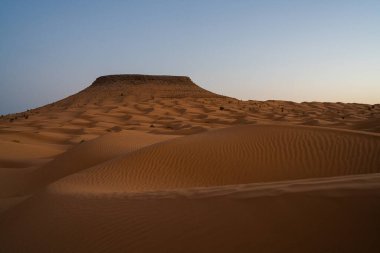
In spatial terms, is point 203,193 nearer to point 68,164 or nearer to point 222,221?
point 222,221

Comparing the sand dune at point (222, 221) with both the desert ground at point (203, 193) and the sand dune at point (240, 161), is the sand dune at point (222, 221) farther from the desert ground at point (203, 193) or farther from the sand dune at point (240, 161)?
the sand dune at point (240, 161)

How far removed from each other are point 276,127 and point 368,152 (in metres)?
1.89

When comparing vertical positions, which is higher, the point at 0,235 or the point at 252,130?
the point at 252,130

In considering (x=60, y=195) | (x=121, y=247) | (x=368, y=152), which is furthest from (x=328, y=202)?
(x=368, y=152)

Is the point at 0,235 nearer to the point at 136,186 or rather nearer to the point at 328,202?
the point at 136,186

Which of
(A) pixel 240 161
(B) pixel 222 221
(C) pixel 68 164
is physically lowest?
(C) pixel 68 164

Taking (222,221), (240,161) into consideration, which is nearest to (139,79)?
(240,161)

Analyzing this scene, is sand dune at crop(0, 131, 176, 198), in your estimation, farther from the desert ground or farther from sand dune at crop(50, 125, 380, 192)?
sand dune at crop(50, 125, 380, 192)

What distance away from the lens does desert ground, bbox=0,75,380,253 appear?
2254 millimetres

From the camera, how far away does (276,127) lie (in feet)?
24.6

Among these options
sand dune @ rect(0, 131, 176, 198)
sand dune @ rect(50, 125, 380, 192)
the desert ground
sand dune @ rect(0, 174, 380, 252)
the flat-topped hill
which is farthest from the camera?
the flat-topped hill

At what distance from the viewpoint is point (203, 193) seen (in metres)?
3.12

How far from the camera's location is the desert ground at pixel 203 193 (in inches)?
88.7

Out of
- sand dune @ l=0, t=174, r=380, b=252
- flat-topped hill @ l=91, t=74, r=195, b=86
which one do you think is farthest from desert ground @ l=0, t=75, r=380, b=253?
flat-topped hill @ l=91, t=74, r=195, b=86
